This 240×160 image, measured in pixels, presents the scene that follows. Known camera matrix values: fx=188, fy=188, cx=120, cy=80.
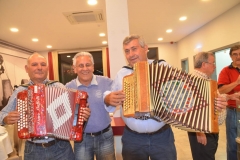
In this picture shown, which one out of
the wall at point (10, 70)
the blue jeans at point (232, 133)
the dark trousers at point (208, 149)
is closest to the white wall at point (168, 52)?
the wall at point (10, 70)

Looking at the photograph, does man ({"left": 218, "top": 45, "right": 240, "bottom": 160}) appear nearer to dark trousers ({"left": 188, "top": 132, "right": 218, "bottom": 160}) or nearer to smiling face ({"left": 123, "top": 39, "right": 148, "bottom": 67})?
dark trousers ({"left": 188, "top": 132, "right": 218, "bottom": 160})

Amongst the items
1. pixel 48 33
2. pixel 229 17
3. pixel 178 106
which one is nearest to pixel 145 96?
pixel 178 106

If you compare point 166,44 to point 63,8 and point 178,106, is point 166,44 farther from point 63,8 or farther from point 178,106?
point 178,106

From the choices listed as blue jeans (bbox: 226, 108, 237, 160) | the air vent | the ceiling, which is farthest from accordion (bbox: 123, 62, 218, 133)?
the air vent

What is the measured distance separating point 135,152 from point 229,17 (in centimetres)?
412

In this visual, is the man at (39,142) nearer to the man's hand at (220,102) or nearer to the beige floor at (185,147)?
the man's hand at (220,102)

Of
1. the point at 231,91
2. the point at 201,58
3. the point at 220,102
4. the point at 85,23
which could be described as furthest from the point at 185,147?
the point at 85,23

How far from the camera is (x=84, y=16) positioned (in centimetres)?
412

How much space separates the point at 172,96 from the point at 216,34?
438 centimetres

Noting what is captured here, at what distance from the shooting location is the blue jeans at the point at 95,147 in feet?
5.62

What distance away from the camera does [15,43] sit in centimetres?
634

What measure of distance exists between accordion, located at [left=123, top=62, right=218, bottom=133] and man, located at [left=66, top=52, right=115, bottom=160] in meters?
0.59

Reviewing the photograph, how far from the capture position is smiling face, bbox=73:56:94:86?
69.8 inches

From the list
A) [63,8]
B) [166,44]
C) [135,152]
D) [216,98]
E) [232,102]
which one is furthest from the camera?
[166,44]
